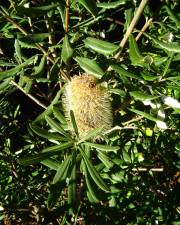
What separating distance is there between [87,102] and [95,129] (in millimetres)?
148

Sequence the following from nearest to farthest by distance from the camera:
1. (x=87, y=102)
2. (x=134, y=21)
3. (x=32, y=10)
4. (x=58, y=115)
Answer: (x=32, y=10) → (x=134, y=21) → (x=87, y=102) → (x=58, y=115)

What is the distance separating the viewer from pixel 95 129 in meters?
1.40

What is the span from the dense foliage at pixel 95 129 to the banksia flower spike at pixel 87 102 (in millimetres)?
39

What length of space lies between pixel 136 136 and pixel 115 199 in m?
0.37

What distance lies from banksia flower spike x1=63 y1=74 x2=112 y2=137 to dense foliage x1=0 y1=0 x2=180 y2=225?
0.13ft

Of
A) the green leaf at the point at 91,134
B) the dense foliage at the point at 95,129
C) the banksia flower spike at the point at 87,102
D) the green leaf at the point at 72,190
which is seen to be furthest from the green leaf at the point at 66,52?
the green leaf at the point at 72,190

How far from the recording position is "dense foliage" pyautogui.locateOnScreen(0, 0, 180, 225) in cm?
141

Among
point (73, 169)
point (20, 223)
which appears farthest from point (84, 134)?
point (20, 223)

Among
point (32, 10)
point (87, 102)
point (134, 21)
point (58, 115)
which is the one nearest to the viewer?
point (32, 10)

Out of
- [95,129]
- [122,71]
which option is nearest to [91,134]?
[95,129]

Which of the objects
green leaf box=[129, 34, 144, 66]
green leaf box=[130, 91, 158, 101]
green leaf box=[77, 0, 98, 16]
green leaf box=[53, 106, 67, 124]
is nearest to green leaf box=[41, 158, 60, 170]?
green leaf box=[53, 106, 67, 124]

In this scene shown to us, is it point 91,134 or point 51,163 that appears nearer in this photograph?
point 91,134

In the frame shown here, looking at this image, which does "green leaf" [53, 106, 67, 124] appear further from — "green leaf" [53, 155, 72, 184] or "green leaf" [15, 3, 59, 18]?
"green leaf" [15, 3, 59, 18]

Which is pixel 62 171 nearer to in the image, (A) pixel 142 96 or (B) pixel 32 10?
(A) pixel 142 96
